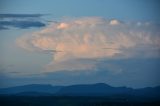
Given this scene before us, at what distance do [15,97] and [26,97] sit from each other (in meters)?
0.12

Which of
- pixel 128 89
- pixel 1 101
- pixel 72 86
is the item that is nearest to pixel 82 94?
pixel 72 86

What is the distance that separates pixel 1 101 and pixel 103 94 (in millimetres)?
1149

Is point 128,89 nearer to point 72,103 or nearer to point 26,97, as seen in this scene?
point 72,103

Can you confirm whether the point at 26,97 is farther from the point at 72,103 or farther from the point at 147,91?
the point at 147,91

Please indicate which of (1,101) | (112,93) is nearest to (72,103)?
(112,93)

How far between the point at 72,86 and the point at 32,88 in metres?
0.45

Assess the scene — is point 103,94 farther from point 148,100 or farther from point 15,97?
point 15,97

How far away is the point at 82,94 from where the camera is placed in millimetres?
5043

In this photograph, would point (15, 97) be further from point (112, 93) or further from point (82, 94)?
point (112, 93)

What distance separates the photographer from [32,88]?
5.02 m

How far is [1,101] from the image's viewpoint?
5.01 m

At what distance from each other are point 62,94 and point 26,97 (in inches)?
16.0

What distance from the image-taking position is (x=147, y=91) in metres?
5.15

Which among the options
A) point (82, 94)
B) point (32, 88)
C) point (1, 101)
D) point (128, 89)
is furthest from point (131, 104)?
point (1, 101)
